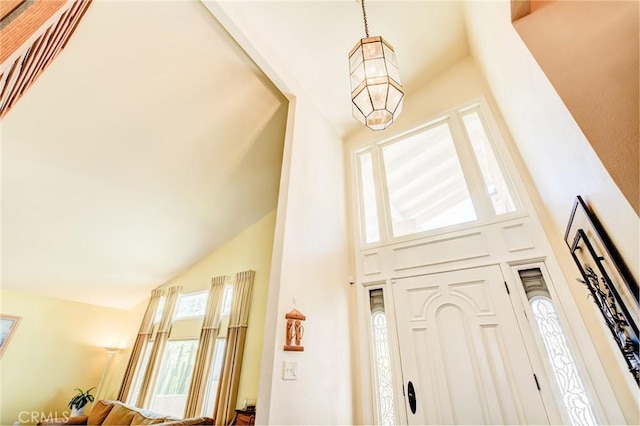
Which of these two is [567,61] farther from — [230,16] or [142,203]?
[142,203]

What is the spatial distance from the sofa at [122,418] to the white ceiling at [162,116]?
2111mm

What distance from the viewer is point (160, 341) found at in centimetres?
489

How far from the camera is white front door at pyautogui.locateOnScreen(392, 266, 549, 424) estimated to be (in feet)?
6.57

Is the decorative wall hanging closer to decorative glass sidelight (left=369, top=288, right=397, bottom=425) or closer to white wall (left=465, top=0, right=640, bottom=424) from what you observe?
decorative glass sidelight (left=369, top=288, right=397, bottom=425)

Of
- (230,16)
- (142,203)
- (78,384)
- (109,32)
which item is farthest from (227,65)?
(78,384)

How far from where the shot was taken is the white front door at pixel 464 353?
2.00m

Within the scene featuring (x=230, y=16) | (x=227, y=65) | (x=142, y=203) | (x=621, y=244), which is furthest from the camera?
(x=142, y=203)

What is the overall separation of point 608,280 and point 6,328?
23.9 ft

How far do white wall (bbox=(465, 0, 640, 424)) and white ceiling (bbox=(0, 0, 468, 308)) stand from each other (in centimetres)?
119

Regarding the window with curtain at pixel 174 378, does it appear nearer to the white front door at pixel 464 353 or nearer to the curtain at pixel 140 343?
the curtain at pixel 140 343

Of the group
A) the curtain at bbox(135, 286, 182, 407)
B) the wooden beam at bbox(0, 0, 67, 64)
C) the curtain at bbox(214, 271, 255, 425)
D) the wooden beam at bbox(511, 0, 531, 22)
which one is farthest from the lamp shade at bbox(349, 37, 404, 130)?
the curtain at bbox(135, 286, 182, 407)

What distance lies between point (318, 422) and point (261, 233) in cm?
323

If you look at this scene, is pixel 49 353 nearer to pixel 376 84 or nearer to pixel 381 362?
pixel 381 362

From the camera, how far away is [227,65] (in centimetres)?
271
